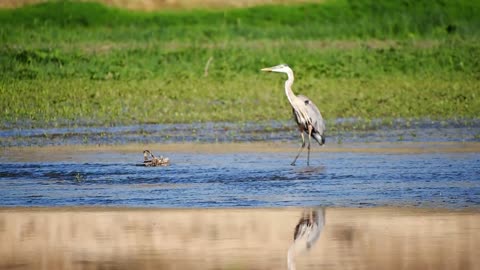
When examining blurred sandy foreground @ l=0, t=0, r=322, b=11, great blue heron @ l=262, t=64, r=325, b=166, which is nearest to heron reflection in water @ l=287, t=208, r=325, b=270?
great blue heron @ l=262, t=64, r=325, b=166

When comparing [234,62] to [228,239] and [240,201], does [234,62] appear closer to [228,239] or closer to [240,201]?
[240,201]

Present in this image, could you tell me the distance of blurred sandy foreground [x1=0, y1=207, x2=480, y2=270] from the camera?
8.02 m

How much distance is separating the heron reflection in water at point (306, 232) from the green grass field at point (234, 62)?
9163mm

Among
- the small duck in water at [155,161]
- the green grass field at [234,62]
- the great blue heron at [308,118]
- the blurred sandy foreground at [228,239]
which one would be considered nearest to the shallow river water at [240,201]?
the blurred sandy foreground at [228,239]

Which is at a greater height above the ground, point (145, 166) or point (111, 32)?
point (111, 32)

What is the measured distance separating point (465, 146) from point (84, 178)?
5030 millimetres

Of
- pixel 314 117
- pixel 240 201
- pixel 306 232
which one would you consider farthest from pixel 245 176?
pixel 306 232

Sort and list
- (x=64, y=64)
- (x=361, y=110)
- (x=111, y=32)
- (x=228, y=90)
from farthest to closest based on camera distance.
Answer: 1. (x=111, y=32)
2. (x=64, y=64)
3. (x=228, y=90)
4. (x=361, y=110)

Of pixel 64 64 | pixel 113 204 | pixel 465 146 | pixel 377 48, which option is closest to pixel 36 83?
pixel 64 64

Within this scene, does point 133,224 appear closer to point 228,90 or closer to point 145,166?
point 145,166

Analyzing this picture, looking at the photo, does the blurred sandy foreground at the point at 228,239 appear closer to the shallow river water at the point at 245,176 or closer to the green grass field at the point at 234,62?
the shallow river water at the point at 245,176

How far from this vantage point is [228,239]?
8.85 m

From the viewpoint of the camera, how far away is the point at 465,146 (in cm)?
1527

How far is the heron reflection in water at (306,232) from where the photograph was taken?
834cm
